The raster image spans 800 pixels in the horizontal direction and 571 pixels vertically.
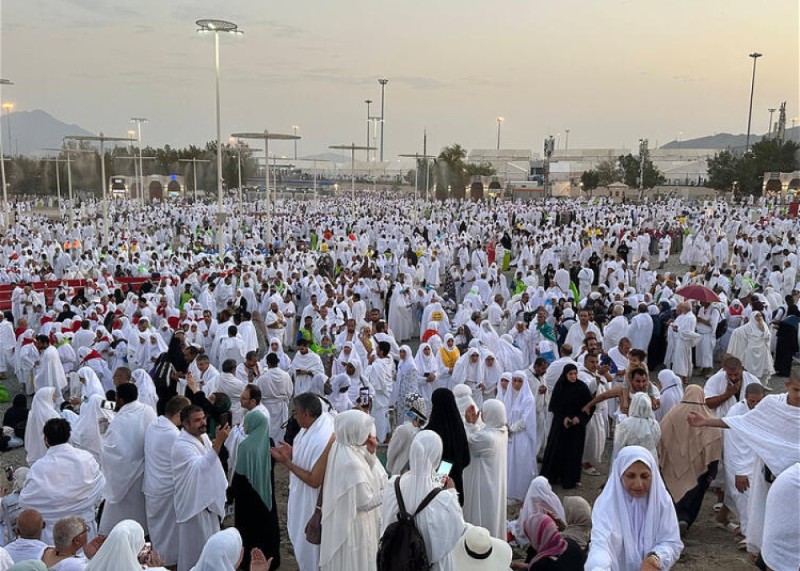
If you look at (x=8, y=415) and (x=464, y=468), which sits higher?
(x=464, y=468)

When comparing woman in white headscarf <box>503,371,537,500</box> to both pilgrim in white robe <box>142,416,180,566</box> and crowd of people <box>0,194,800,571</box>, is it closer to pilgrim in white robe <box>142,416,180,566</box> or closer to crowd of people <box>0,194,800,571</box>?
crowd of people <box>0,194,800,571</box>

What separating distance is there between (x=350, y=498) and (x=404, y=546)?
605 millimetres

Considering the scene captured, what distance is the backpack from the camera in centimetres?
303

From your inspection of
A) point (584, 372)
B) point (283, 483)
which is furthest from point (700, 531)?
point (283, 483)

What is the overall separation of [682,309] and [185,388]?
7199 mm

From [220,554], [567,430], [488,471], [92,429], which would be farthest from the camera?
[567,430]

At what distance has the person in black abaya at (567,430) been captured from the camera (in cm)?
608

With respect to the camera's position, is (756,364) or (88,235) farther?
(88,235)

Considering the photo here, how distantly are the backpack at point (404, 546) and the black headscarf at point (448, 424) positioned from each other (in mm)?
1257

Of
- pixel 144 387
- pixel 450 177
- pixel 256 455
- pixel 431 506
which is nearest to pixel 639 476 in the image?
pixel 431 506

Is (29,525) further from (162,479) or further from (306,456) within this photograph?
(306,456)

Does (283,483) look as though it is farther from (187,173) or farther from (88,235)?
(187,173)

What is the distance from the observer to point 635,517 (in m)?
2.98

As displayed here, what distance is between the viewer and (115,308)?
10672mm
